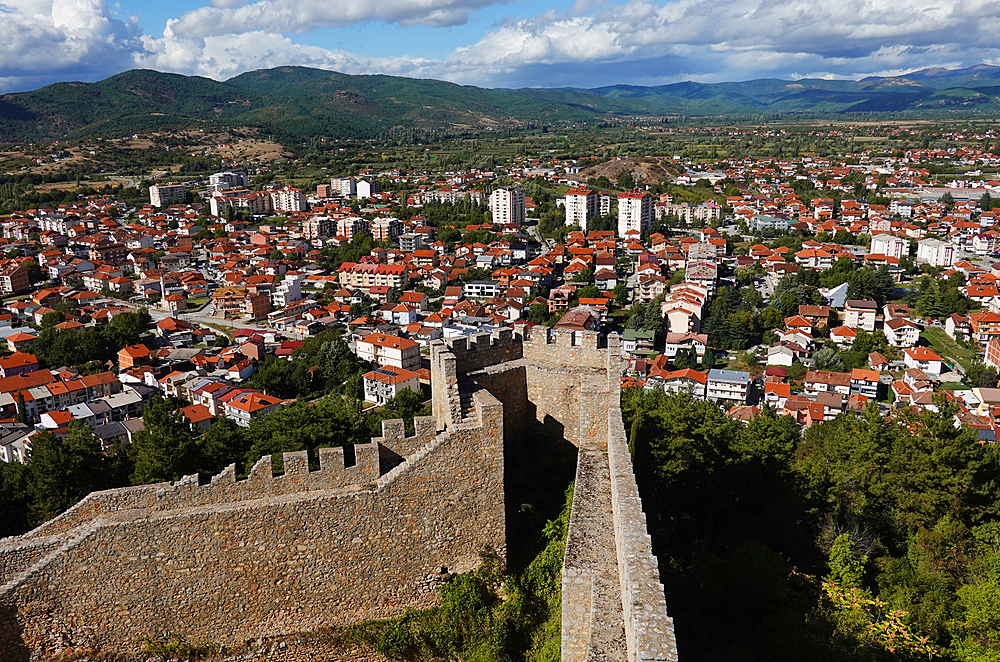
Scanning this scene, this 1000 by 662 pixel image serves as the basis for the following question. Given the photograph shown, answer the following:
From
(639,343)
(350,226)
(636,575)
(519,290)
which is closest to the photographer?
(636,575)

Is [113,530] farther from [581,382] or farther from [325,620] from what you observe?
[581,382]

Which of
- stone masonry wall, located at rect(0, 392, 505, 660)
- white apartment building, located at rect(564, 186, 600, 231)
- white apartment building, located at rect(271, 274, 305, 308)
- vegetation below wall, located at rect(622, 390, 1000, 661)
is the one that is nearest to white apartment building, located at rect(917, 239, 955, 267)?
white apartment building, located at rect(564, 186, 600, 231)

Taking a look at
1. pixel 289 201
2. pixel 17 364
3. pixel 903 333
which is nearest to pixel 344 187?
pixel 289 201

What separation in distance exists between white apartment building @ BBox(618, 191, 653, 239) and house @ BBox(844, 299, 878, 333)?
38.7 m

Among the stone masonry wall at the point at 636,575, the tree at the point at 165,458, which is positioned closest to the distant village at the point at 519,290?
the tree at the point at 165,458

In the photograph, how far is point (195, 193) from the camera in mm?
116125

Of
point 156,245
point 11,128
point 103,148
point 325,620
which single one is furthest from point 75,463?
point 11,128

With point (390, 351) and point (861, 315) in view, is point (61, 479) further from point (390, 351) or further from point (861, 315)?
point (861, 315)

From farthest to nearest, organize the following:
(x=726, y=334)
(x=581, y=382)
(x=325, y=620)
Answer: (x=726, y=334), (x=581, y=382), (x=325, y=620)

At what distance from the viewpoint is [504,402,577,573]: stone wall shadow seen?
31.2 ft

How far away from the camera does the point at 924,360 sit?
43.8m

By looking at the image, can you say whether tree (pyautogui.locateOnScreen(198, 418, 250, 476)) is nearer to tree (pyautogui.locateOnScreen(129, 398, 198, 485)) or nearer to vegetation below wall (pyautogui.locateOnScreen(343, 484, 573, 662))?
tree (pyautogui.locateOnScreen(129, 398, 198, 485))

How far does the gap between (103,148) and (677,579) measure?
175 meters

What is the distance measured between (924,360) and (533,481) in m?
43.5
